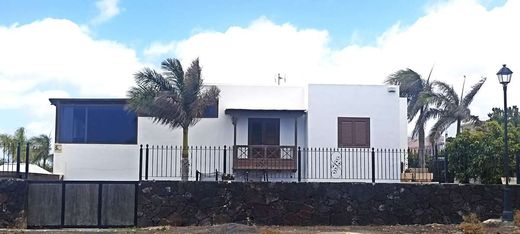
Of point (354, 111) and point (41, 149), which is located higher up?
point (354, 111)

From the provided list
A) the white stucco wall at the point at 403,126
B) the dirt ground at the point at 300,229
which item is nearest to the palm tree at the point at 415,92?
the white stucco wall at the point at 403,126

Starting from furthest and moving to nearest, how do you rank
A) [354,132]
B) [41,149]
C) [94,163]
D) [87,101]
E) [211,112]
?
[41,149] < [211,112] < [354,132] < [87,101] < [94,163]

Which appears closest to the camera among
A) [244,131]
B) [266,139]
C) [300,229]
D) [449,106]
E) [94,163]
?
[300,229]

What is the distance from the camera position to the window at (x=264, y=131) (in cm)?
2808

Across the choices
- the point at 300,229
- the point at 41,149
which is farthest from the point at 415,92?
the point at 41,149

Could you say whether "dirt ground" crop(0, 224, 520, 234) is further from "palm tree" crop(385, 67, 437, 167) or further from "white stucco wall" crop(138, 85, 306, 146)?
"palm tree" crop(385, 67, 437, 167)

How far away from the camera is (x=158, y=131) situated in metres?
27.7

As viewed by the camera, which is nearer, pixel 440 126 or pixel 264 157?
pixel 264 157

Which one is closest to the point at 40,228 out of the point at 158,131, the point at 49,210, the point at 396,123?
the point at 49,210

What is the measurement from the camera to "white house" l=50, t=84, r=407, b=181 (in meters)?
27.1

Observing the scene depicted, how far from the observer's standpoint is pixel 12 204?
1756cm

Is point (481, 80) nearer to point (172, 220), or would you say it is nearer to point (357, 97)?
point (357, 97)

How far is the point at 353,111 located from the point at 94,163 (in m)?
11.5

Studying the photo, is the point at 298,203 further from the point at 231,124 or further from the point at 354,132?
the point at 231,124
